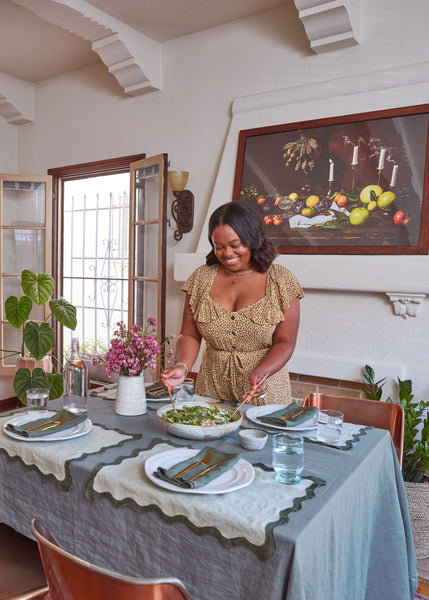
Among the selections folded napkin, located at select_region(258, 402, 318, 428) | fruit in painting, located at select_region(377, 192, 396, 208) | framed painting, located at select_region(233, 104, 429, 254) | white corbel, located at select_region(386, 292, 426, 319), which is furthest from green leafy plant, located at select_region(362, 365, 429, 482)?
folded napkin, located at select_region(258, 402, 318, 428)

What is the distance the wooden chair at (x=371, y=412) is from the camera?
6.27ft

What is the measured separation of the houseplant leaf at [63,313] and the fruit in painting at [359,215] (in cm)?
199

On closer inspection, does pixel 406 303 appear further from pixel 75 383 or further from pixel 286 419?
pixel 75 383

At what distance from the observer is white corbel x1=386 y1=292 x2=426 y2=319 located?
2717mm

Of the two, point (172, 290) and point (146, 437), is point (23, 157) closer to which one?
point (172, 290)

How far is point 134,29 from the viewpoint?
3.66 metres

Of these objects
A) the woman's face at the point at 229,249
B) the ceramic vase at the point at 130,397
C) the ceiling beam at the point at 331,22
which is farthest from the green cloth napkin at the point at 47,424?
the ceiling beam at the point at 331,22

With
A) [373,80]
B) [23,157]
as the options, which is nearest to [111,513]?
[373,80]

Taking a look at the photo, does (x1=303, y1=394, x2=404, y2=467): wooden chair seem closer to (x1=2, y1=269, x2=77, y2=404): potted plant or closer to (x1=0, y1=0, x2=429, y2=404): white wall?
(x1=0, y1=0, x2=429, y2=404): white wall

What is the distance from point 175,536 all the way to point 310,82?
289 cm

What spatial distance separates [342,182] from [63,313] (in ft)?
6.72

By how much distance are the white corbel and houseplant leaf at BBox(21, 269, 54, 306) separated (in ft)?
7.77

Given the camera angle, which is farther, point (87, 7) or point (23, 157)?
point (23, 157)

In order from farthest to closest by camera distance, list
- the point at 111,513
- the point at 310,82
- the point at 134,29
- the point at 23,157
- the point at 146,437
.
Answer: the point at 23,157 < the point at 134,29 < the point at 310,82 < the point at 146,437 < the point at 111,513
